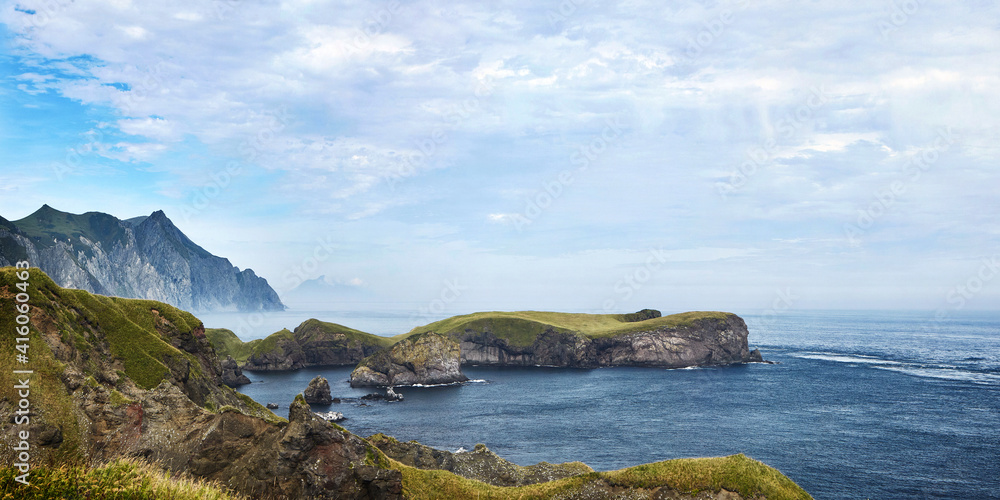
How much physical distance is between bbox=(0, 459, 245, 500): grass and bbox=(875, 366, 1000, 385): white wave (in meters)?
198

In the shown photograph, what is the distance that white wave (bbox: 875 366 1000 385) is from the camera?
503ft

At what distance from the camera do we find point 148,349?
54719mm

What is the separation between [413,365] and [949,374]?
6597 inches

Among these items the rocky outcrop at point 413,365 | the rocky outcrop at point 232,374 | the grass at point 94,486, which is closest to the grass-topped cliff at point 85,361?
the grass at point 94,486

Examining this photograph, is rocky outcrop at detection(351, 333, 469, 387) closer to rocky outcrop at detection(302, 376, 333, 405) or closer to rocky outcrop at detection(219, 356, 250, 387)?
rocky outcrop at detection(302, 376, 333, 405)

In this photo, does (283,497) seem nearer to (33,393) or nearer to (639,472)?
(33,393)

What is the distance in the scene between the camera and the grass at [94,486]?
48.3 feet

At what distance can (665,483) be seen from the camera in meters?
35.9

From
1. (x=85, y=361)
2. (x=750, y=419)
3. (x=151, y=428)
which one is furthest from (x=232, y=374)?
(x=750, y=419)

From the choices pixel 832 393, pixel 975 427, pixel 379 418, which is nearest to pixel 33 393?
pixel 379 418

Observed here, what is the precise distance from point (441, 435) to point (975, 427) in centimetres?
10122

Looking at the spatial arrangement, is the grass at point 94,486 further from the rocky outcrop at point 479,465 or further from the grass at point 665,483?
the rocky outcrop at point 479,465

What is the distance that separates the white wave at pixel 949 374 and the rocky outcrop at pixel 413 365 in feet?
465

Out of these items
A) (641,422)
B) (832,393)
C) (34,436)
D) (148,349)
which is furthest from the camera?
(832,393)
